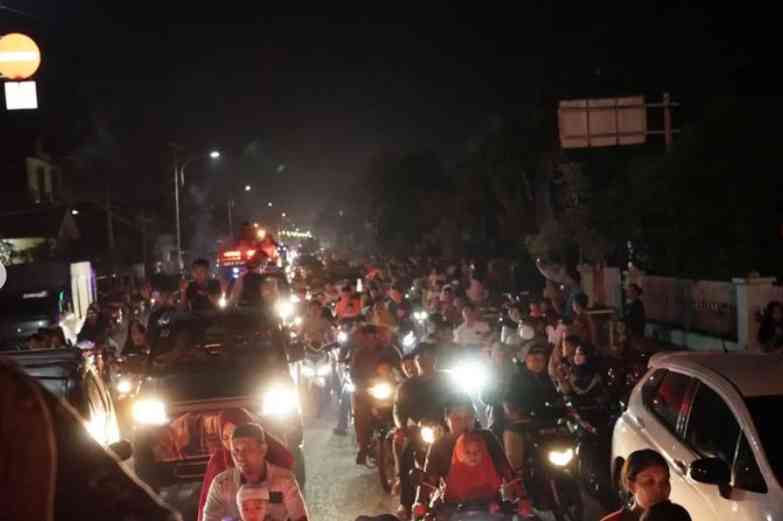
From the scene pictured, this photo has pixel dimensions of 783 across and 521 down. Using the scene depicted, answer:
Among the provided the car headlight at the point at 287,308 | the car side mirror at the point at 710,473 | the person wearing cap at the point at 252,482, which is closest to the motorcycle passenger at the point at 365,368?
the person wearing cap at the point at 252,482

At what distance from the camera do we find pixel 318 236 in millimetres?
165625

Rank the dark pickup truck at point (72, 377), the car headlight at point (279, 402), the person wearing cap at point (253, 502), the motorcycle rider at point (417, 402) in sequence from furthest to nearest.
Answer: the car headlight at point (279, 402)
the motorcycle rider at point (417, 402)
the dark pickup truck at point (72, 377)
the person wearing cap at point (253, 502)

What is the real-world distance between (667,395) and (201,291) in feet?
28.2

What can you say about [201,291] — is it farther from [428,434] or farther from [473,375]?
[428,434]

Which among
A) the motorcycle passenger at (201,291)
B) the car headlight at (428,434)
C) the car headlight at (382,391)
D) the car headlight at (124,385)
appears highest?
the motorcycle passenger at (201,291)

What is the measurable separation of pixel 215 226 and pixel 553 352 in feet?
245

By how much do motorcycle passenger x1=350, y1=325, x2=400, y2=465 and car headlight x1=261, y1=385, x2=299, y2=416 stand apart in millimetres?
1344

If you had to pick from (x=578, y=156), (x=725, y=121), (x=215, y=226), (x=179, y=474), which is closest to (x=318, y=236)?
(x=215, y=226)

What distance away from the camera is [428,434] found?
9078 mm

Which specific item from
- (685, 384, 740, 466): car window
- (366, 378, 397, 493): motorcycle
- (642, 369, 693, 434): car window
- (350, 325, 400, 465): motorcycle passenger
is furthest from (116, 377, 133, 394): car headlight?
(685, 384, 740, 466): car window

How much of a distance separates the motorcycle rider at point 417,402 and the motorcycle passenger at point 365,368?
61.9 inches

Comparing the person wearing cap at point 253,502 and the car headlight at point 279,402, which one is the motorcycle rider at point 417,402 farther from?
the person wearing cap at point 253,502

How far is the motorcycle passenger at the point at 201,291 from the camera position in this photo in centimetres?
1488

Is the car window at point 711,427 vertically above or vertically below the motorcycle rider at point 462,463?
above
